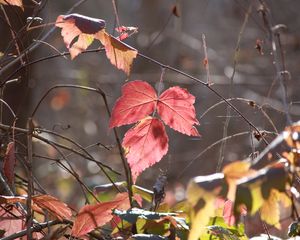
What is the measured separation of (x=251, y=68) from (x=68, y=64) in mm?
2533

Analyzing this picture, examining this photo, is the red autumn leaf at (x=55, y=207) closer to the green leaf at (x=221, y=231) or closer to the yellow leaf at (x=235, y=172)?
the green leaf at (x=221, y=231)

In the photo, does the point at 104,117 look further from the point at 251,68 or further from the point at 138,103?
the point at 138,103

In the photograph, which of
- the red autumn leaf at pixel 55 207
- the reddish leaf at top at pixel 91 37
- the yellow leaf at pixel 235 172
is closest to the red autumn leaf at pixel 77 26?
the reddish leaf at top at pixel 91 37

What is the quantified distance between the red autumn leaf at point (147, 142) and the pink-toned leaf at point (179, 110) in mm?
26

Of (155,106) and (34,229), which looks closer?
(34,229)

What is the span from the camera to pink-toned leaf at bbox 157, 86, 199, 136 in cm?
129

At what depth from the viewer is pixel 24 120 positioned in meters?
2.00

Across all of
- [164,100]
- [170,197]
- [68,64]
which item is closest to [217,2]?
[68,64]

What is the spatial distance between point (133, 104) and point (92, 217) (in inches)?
9.8

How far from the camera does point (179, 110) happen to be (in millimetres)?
1311

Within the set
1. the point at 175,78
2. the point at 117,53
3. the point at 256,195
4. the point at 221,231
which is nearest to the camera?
the point at 256,195

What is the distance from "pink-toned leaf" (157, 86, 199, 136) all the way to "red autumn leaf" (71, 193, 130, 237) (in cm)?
23

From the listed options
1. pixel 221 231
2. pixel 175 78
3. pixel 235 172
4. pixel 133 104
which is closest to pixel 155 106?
pixel 133 104

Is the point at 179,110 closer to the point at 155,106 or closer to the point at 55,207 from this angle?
the point at 155,106
